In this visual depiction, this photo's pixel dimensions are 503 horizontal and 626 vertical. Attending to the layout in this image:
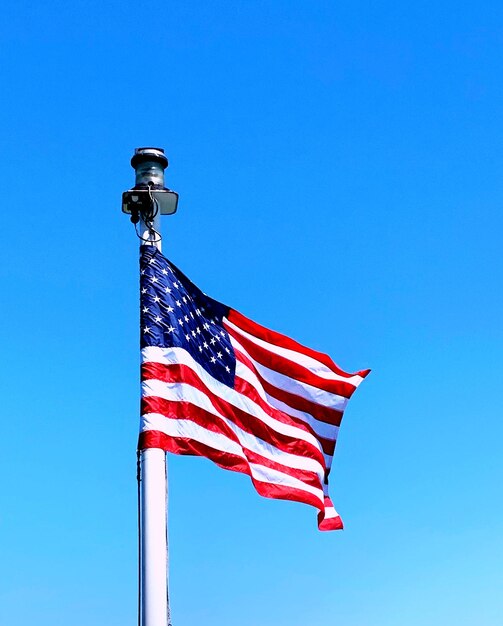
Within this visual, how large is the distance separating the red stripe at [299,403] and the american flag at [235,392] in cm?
2

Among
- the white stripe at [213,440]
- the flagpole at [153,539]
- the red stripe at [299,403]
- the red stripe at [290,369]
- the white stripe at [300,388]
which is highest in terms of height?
the red stripe at [290,369]

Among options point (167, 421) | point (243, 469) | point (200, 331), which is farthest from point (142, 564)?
point (200, 331)

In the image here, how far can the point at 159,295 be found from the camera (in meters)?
13.6

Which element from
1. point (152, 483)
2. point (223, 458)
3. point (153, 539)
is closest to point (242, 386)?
point (223, 458)

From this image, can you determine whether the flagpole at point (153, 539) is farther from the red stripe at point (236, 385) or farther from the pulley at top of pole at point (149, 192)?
the pulley at top of pole at point (149, 192)

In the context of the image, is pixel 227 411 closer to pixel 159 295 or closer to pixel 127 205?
pixel 159 295

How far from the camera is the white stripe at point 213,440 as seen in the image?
1252 centimetres

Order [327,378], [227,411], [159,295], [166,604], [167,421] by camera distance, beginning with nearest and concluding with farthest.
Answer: [166,604] → [167,421] → [159,295] → [227,411] → [327,378]

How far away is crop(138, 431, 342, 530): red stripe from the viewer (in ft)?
40.5

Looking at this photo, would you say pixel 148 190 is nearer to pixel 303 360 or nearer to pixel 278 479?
pixel 303 360

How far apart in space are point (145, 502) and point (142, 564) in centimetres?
72

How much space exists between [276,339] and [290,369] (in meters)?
0.53

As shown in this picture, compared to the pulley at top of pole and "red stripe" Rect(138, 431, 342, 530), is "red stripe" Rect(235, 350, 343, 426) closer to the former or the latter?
"red stripe" Rect(138, 431, 342, 530)

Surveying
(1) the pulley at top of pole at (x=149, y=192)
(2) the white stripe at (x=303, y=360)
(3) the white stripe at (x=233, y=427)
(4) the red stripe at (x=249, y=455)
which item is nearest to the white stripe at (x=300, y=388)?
(2) the white stripe at (x=303, y=360)
